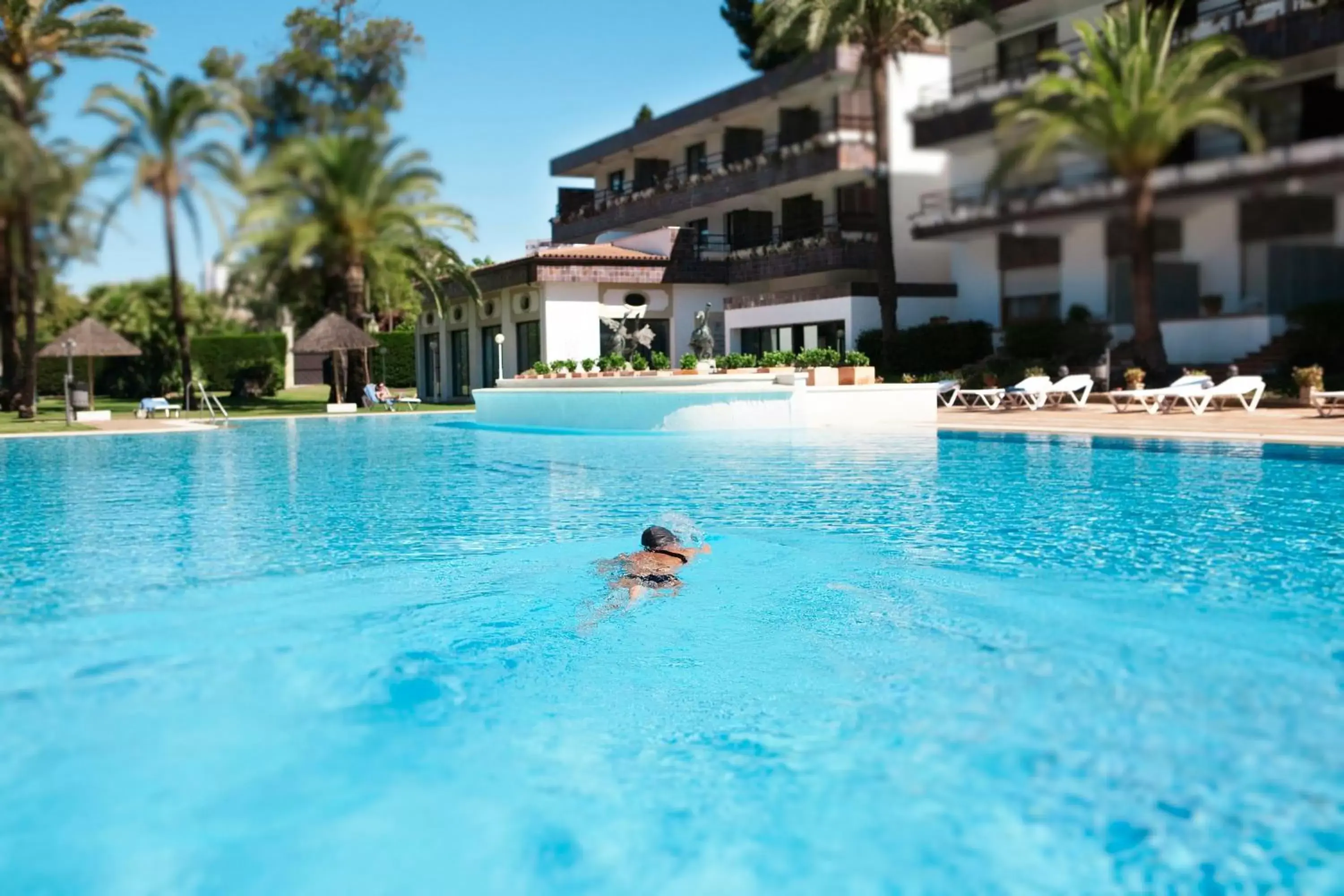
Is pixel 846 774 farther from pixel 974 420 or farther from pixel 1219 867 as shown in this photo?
pixel 974 420

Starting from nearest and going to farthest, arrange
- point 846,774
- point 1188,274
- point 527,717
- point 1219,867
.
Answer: point 1219,867
point 846,774
point 527,717
point 1188,274

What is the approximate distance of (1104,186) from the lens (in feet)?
90.2

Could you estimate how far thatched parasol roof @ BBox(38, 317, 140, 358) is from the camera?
96.4 ft

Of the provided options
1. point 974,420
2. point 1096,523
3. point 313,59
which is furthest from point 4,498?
point 313,59

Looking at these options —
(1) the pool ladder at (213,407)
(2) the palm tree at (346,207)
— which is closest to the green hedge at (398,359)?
(1) the pool ladder at (213,407)

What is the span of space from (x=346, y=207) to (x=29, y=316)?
29.3 feet

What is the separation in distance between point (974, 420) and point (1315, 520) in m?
12.2

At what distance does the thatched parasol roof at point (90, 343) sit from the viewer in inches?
1156

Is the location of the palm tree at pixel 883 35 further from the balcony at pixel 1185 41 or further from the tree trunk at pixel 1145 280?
the tree trunk at pixel 1145 280

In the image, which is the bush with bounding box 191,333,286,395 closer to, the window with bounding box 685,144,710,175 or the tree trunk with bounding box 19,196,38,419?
the tree trunk with bounding box 19,196,38,419

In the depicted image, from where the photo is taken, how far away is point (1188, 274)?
91.4 feet

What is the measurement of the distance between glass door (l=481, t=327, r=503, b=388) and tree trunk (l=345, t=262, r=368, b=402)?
4681 mm

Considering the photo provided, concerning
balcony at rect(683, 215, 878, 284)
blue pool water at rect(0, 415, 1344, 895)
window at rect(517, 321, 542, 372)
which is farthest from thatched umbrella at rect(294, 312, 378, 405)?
blue pool water at rect(0, 415, 1344, 895)

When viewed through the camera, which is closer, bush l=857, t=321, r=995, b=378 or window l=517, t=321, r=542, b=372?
bush l=857, t=321, r=995, b=378
